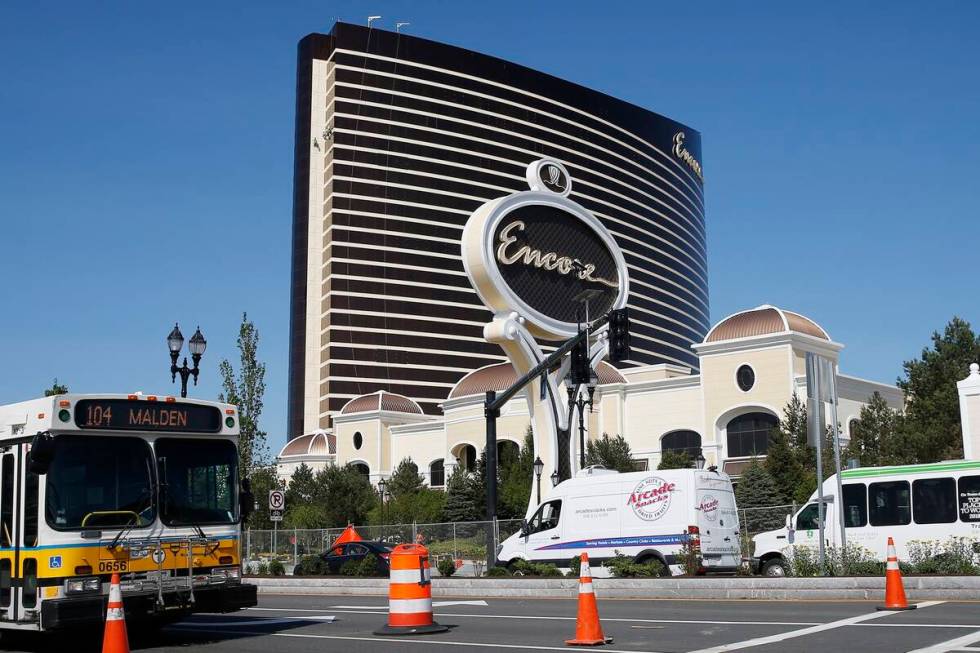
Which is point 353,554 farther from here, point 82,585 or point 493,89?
point 493,89

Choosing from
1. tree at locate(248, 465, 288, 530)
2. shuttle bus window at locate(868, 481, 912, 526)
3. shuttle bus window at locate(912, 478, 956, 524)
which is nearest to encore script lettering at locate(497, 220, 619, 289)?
tree at locate(248, 465, 288, 530)

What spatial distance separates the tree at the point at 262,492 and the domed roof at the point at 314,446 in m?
35.4

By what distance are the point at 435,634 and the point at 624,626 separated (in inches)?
95.2

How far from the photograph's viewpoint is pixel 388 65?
397ft

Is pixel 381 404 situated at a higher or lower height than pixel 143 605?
higher

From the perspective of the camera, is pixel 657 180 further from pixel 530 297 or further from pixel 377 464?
pixel 530 297

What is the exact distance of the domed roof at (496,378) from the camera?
223ft

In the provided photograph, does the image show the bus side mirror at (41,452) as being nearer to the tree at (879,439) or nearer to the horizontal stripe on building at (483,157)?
the tree at (879,439)

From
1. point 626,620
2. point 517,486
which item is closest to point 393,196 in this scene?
point 517,486

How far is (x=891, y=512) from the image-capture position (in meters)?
22.5

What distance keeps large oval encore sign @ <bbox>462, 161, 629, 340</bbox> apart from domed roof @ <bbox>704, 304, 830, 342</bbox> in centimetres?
1366

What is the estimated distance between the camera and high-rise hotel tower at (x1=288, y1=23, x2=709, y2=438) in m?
116

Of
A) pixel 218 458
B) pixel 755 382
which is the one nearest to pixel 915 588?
pixel 218 458

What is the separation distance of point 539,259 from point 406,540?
500 inches
